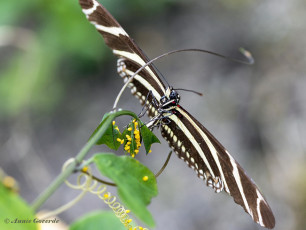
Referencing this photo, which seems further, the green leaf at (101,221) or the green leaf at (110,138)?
the green leaf at (110,138)

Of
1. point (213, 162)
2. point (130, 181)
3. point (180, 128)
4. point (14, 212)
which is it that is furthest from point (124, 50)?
point (14, 212)

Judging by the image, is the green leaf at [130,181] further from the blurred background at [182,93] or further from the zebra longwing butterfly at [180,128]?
the blurred background at [182,93]

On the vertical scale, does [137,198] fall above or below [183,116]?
below

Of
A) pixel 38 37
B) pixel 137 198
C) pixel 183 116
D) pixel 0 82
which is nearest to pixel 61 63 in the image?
pixel 38 37

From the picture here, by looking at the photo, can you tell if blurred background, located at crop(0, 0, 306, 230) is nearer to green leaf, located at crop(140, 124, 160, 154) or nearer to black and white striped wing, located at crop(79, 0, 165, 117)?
black and white striped wing, located at crop(79, 0, 165, 117)

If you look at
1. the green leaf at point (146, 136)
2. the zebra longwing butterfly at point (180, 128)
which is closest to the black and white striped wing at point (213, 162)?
the zebra longwing butterfly at point (180, 128)

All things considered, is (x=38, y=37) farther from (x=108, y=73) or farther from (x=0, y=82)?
(x=108, y=73)
